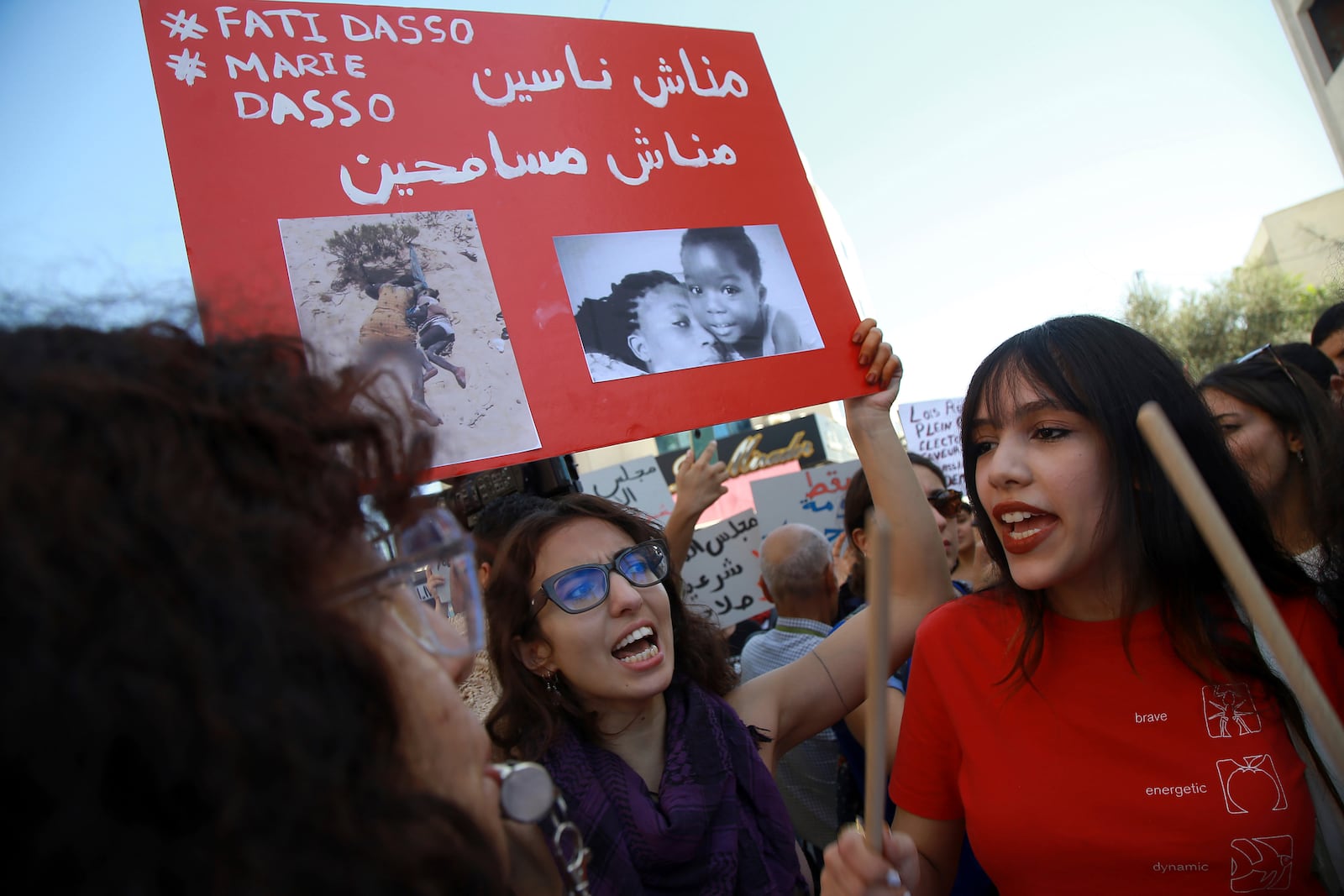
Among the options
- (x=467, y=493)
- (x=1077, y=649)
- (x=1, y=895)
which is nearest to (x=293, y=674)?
(x=1, y=895)

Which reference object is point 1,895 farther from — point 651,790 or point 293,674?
point 651,790

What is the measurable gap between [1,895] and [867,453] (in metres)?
1.91

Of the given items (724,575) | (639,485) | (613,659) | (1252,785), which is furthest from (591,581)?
(639,485)

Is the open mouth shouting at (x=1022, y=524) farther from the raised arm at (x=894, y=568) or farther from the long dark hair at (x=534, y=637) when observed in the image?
the long dark hair at (x=534, y=637)

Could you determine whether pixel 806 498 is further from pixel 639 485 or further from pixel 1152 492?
pixel 1152 492

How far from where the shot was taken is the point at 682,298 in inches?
77.3

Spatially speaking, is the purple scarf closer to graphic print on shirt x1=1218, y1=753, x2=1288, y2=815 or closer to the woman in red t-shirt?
the woman in red t-shirt

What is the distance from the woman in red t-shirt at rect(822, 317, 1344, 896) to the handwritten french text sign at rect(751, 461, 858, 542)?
3122mm

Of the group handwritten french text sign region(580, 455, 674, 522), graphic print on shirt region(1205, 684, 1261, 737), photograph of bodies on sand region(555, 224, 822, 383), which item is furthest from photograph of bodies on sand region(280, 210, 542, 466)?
handwritten french text sign region(580, 455, 674, 522)

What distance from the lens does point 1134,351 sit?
1.67 metres

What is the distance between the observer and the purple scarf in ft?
5.38

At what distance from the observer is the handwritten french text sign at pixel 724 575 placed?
15.5 ft

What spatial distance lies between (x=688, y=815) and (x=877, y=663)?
94 cm

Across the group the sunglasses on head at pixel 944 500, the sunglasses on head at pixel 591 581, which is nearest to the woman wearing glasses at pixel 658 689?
the sunglasses on head at pixel 591 581
